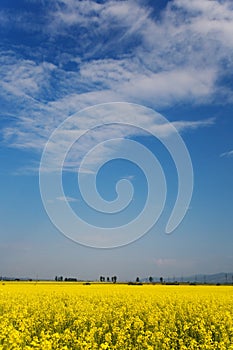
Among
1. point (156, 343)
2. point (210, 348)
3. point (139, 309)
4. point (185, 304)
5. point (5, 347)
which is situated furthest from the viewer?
point (185, 304)

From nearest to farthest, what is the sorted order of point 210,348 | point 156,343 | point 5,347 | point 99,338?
point 5,347, point 210,348, point 156,343, point 99,338

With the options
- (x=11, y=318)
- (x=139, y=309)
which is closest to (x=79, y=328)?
(x=11, y=318)

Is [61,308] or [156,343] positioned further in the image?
[61,308]

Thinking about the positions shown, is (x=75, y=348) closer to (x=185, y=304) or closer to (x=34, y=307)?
(x=34, y=307)

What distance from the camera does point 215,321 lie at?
563 inches

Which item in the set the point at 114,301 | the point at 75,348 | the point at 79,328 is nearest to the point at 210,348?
the point at 75,348

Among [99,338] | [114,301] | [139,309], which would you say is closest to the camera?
[99,338]

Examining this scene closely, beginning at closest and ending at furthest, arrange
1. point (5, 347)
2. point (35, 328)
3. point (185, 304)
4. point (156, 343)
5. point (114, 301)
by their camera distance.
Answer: point (5, 347) → point (156, 343) → point (35, 328) → point (185, 304) → point (114, 301)

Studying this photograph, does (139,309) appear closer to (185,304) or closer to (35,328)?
(185,304)

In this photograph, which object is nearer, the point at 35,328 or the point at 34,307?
the point at 35,328

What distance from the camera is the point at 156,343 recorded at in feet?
32.9

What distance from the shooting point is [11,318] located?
14039 millimetres

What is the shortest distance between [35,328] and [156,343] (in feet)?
16.8

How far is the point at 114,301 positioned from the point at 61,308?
12.1 ft
